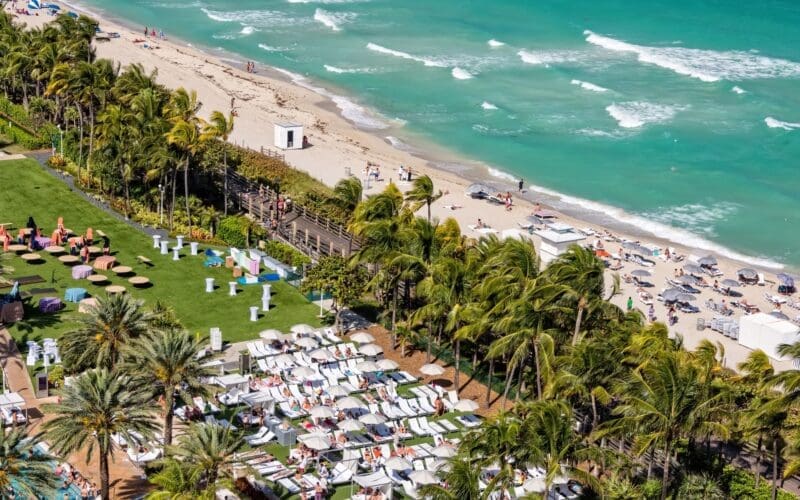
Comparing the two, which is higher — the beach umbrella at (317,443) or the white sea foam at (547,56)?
the white sea foam at (547,56)

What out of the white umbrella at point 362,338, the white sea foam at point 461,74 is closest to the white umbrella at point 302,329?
the white umbrella at point 362,338

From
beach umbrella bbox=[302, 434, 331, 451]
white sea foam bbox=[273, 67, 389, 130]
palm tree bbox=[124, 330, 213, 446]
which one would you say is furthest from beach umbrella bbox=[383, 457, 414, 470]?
white sea foam bbox=[273, 67, 389, 130]

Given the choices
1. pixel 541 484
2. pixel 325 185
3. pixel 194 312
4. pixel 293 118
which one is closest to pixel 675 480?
pixel 541 484

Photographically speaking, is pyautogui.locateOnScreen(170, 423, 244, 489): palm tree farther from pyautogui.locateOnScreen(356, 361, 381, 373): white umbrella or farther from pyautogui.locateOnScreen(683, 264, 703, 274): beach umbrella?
pyautogui.locateOnScreen(683, 264, 703, 274): beach umbrella

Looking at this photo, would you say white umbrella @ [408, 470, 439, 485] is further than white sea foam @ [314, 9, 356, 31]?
No

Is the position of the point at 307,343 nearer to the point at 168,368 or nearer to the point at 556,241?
the point at 168,368

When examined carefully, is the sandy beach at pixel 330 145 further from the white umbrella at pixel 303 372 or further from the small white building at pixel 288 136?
the white umbrella at pixel 303 372


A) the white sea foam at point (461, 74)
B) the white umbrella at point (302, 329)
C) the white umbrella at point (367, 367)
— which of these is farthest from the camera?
the white sea foam at point (461, 74)
